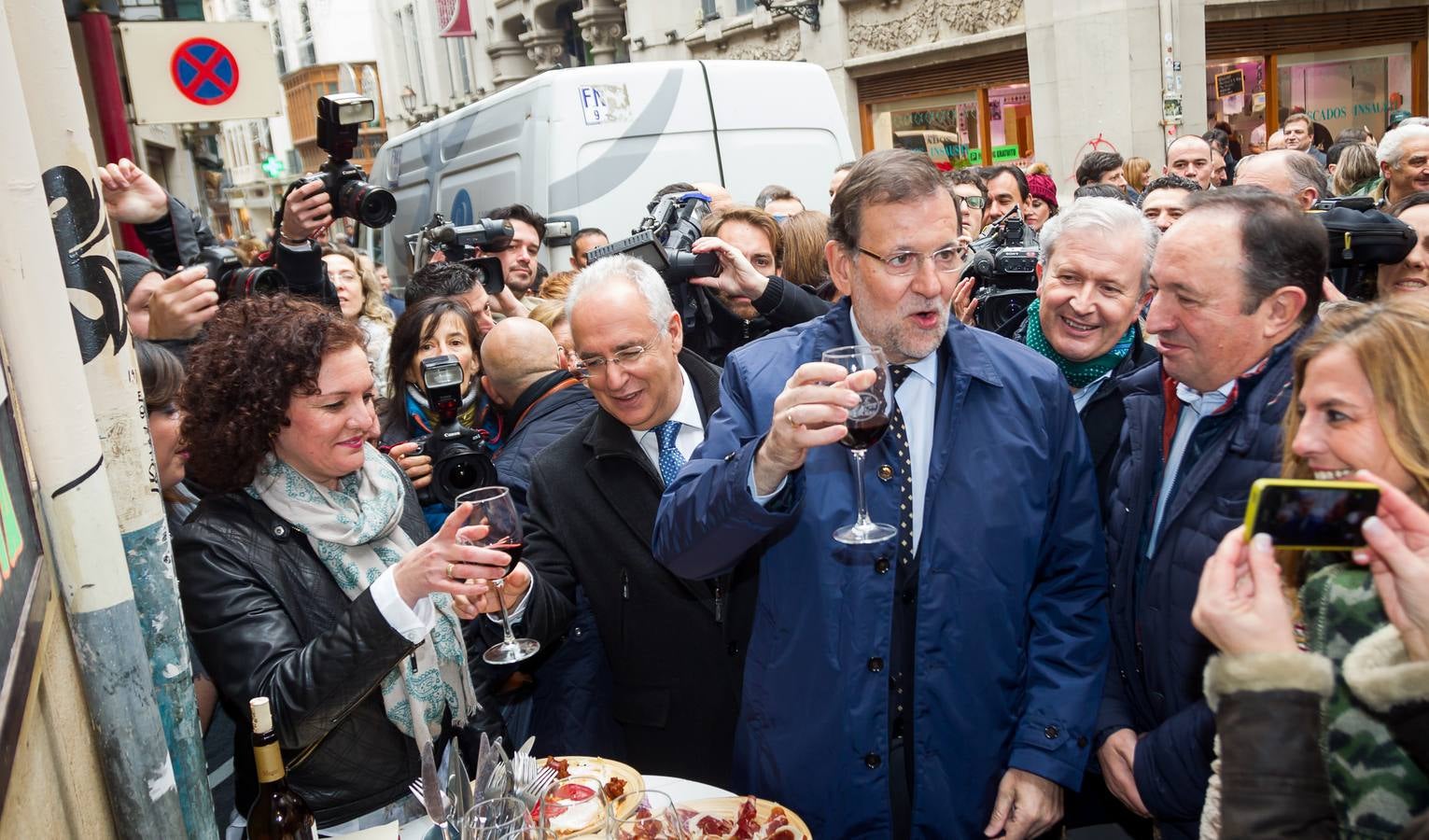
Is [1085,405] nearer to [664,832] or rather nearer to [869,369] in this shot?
[869,369]

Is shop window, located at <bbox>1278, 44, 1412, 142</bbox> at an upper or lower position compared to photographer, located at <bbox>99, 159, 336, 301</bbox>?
upper

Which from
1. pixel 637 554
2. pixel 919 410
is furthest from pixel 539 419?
pixel 919 410

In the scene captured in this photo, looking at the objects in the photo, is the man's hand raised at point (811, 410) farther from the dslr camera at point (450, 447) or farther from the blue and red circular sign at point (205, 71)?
the blue and red circular sign at point (205, 71)

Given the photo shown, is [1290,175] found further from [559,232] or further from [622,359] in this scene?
[622,359]

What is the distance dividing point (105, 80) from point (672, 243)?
5.39 m

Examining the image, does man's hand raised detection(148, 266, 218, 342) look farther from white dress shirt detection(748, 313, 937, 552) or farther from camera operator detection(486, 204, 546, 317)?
camera operator detection(486, 204, 546, 317)

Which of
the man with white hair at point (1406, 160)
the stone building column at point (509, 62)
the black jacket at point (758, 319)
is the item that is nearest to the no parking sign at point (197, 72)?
the black jacket at point (758, 319)

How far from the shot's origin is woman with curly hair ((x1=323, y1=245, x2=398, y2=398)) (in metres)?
5.74

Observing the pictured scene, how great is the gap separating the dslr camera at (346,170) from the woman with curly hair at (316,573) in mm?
1094

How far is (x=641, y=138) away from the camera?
260 inches

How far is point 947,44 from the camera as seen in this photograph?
14.0m

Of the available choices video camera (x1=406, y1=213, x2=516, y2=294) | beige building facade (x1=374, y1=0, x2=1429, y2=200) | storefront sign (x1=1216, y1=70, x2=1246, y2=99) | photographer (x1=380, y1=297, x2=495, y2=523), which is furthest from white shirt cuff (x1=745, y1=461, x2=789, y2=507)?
storefront sign (x1=1216, y1=70, x2=1246, y2=99)

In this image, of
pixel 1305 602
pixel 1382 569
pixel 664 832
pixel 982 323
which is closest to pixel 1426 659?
pixel 1382 569

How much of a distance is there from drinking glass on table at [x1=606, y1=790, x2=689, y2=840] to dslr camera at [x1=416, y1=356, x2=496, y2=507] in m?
1.18
